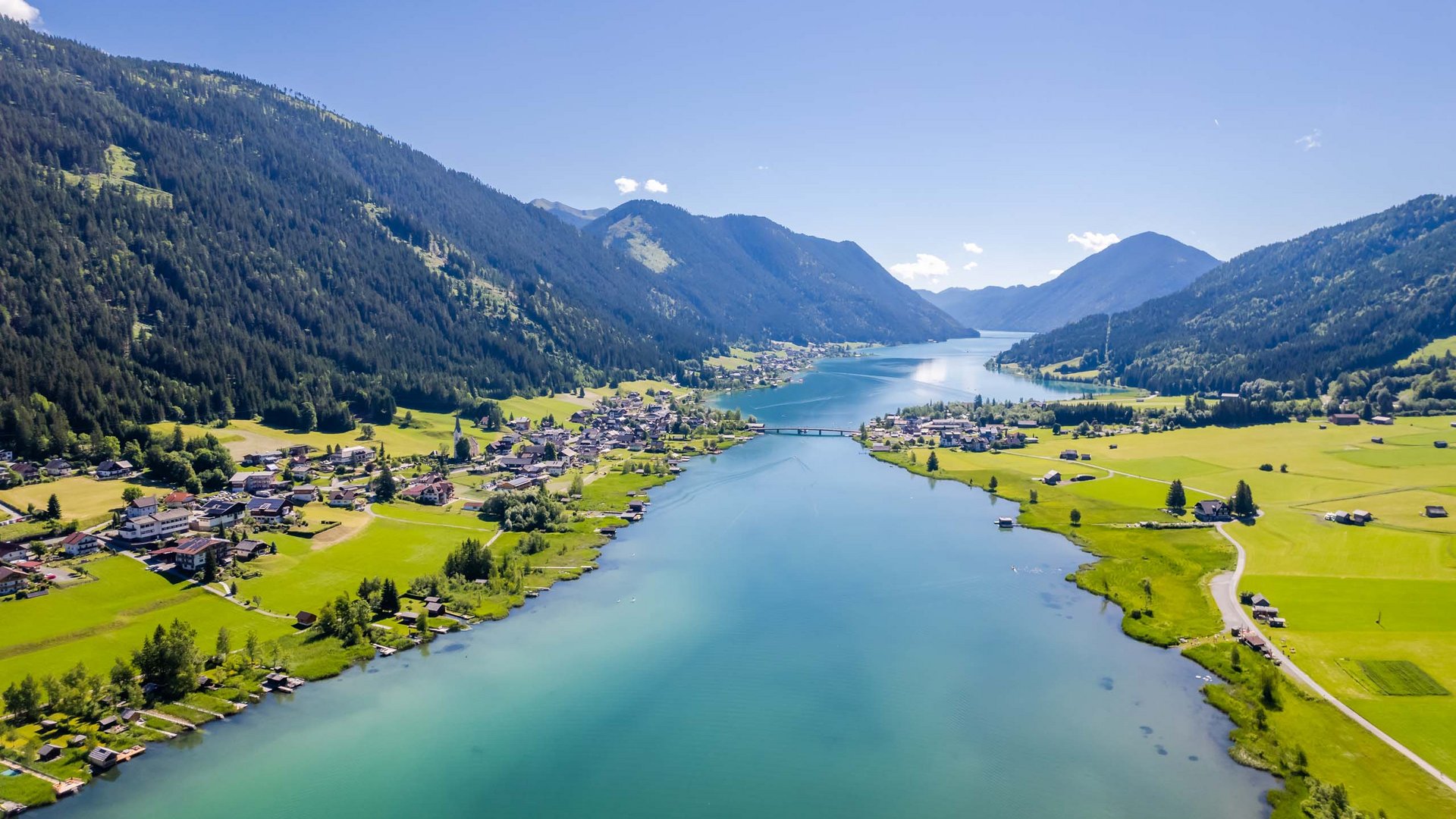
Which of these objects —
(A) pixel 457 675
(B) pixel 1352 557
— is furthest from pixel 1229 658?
(A) pixel 457 675

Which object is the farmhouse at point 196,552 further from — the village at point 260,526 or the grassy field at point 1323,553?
the grassy field at point 1323,553

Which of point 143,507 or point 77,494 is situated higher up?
point 143,507

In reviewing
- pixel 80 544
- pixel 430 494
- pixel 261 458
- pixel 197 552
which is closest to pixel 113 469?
pixel 261 458

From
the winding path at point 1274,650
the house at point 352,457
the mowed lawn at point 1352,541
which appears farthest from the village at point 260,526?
the mowed lawn at point 1352,541

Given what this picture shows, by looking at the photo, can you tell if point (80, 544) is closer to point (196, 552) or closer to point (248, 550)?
point (196, 552)

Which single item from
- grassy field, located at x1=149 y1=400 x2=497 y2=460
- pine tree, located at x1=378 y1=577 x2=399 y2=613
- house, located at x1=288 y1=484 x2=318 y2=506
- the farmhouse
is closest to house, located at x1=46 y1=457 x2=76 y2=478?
grassy field, located at x1=149 y1=400 x2=497 y2=460

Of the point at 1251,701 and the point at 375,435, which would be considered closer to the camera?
the point at 1251,701

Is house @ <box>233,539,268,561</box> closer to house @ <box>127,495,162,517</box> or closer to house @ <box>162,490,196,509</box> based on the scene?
house @ <box>127,495,162,517</box>

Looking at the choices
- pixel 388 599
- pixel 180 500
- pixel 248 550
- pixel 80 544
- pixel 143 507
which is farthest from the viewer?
pixel 180 500
